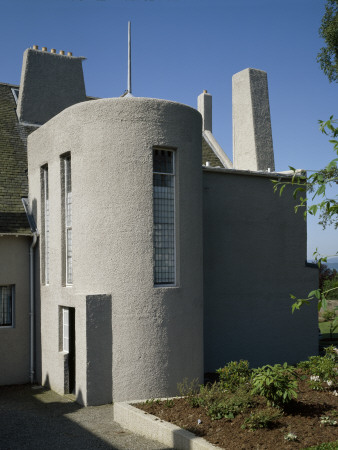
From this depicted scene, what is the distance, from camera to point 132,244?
42.2ft

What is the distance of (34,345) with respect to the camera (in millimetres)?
15875

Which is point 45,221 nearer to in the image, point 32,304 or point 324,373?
point 32,304

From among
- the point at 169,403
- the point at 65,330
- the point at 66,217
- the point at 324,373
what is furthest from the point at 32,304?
the point at 324,373

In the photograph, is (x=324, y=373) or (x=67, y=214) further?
(x=67, y=214)

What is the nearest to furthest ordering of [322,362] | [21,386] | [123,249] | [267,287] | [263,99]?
[322,362], [123,249], [21,386], [267,287], [263,99]

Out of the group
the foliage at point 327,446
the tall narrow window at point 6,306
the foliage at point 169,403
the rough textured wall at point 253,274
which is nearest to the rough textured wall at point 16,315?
the tall narrow window at point 6,306

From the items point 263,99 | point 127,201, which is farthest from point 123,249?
point 263,99

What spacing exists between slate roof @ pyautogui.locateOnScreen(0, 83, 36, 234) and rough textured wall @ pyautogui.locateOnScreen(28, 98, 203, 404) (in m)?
3.34

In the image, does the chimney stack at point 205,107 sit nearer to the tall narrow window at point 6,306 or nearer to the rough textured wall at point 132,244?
the rough textured wall at point 132,244

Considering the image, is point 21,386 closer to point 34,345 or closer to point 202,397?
point 34,345

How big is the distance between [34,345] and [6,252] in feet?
9.54

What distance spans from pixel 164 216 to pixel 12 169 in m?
6.45

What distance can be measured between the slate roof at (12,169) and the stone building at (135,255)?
45 mm

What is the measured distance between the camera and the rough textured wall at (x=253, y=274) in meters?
16.2
